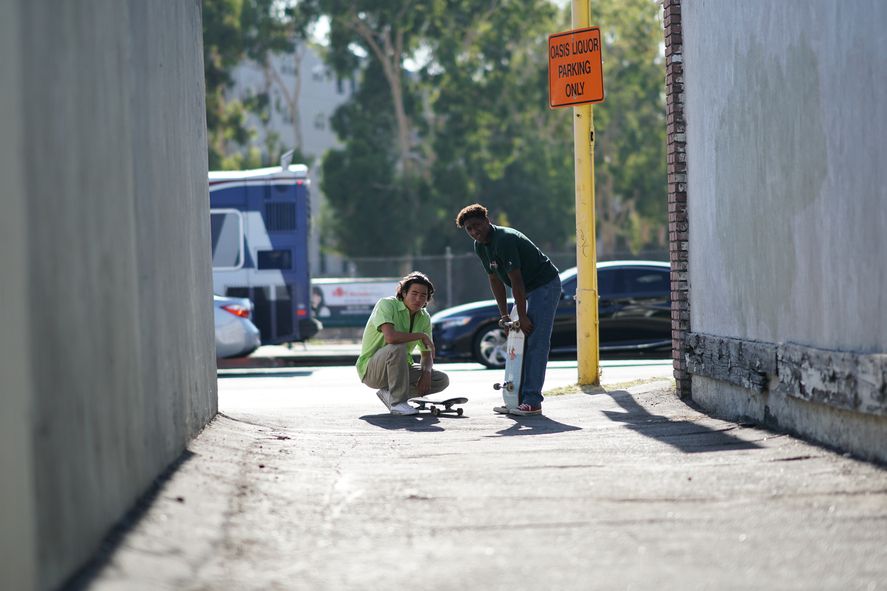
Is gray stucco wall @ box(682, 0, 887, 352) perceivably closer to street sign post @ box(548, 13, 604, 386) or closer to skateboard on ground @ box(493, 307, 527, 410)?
skateboard on ground @ box(493, 307, 527, 410)

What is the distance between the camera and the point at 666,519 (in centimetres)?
568

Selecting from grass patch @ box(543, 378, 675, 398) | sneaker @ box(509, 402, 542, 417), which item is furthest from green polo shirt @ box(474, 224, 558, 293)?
grass patch @ box(543, 378, 675, 398)

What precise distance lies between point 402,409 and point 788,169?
3983 millimetres

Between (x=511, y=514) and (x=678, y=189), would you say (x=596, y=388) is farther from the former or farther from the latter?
(x=511, y=514)

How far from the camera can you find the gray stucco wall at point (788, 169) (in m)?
6.95

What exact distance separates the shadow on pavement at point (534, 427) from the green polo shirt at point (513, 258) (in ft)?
3.52

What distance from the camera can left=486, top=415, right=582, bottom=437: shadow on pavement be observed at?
9306 millimetres

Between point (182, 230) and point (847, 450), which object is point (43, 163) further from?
point (847, 450)

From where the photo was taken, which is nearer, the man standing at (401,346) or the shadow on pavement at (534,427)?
the shadow on pavement at (534,427)

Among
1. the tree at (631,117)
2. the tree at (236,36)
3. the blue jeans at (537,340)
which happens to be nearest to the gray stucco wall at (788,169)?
the blue jeans at (537,340)

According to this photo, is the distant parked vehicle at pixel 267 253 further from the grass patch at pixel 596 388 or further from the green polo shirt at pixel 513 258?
the green polo shirt at pixel 513 258

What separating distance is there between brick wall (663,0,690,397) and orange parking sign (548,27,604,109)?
1.43 meters

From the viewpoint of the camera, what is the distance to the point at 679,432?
899 cm

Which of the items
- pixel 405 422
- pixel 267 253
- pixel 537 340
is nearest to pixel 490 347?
pixel 267 253
